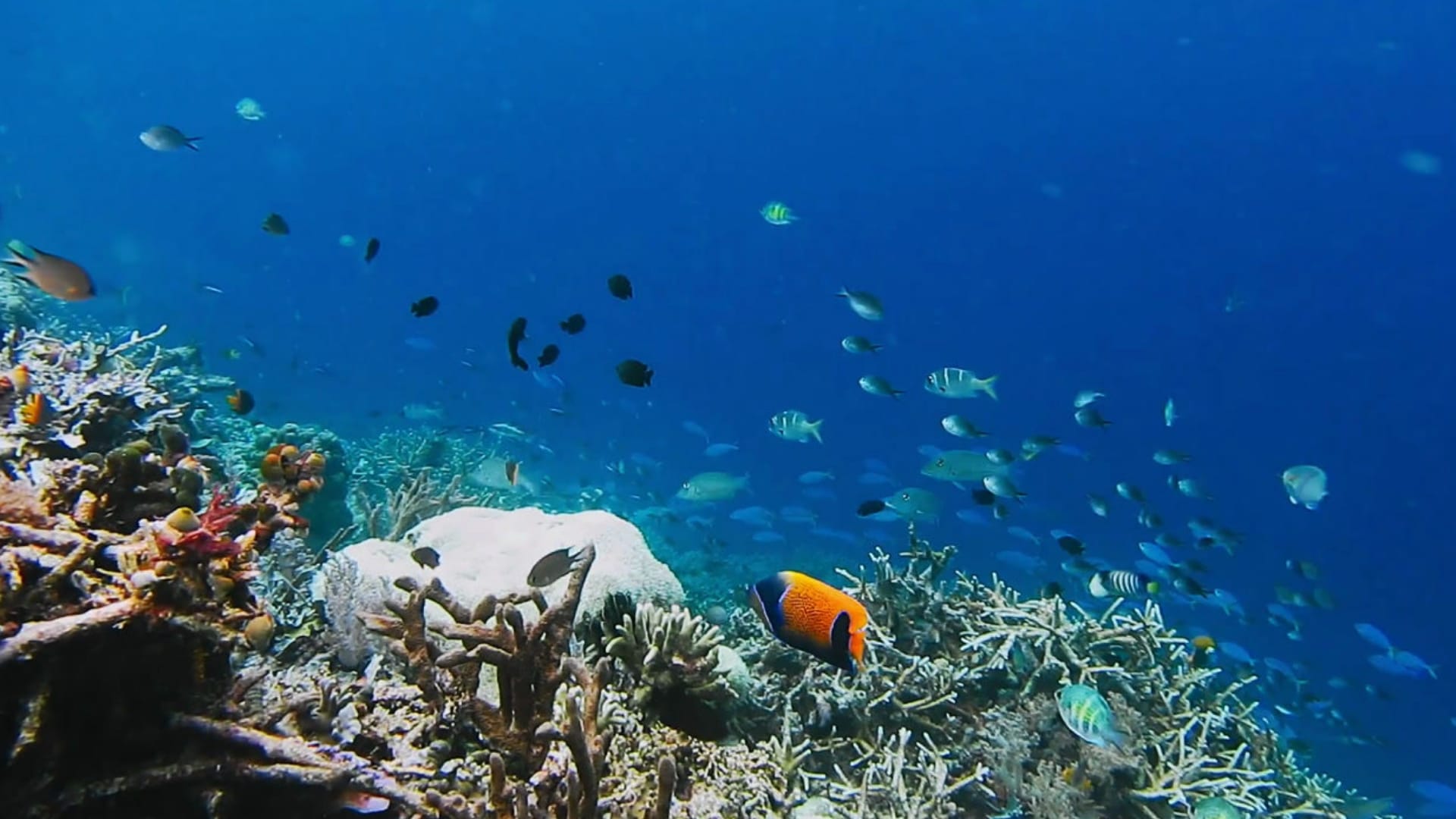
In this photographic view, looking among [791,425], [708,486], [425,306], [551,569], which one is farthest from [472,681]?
[708,486]

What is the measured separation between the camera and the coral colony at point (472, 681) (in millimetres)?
1901

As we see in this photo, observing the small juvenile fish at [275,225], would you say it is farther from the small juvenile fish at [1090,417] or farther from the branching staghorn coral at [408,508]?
the small juvenile fish at [1090,417]

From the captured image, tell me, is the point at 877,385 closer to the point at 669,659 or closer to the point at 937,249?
the point at 669,659

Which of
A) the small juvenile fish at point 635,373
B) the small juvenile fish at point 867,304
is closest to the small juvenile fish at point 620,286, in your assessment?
the small juvenile fish at point 635,373

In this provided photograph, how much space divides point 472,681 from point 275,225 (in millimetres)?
9786

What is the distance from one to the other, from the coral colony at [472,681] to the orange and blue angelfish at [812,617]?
0.47 metres

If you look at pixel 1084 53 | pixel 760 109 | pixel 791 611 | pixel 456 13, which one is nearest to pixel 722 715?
pixel 791 611

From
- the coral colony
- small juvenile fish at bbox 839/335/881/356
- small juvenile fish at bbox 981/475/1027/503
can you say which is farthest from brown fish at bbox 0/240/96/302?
small juvenile fish at bbox 981/475/1027/503

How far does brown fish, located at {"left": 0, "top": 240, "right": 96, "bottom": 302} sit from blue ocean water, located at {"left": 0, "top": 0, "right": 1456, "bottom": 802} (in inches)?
546

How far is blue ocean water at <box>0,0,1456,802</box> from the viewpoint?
48.8 meters

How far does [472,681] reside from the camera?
294 cm

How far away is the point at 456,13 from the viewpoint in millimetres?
84312

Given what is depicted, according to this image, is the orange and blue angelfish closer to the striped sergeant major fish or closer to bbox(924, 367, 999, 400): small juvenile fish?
the striped sergeant major fish

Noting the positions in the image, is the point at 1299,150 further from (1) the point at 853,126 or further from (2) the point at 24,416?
(2) the point at 24,416
